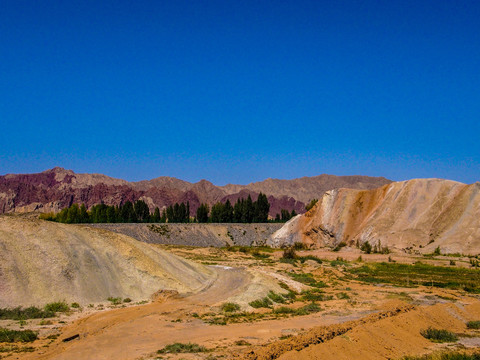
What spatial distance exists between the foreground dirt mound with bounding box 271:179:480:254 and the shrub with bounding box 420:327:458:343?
42415mm

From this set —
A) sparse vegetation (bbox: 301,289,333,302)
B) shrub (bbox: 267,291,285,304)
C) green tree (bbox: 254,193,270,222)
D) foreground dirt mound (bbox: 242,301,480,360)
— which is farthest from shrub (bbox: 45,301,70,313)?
green tree (bbox: 254,193,270,222)

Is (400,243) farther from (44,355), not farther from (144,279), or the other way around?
(44,355)

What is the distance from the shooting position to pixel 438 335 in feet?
→ 58.5

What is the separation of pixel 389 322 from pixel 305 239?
63.9m

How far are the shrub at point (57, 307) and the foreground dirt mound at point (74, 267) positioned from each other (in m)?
0.48

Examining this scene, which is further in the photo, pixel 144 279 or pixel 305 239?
pixel 305 239

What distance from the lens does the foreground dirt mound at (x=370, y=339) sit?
13992 mm

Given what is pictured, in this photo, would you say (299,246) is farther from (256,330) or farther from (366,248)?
(256,330)

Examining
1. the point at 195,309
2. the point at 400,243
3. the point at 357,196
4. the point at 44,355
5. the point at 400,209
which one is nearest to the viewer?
the point at 44,355

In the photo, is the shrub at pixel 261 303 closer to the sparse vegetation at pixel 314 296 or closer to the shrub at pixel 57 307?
the sparse vegetation at pixel 314 296

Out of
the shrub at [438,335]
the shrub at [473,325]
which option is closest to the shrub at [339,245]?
the shrub at [473,325]

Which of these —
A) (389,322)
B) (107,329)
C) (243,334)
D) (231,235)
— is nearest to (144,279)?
(107,329)

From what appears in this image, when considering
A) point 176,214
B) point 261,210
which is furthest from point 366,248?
point 176,214

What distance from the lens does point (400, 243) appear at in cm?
6294
